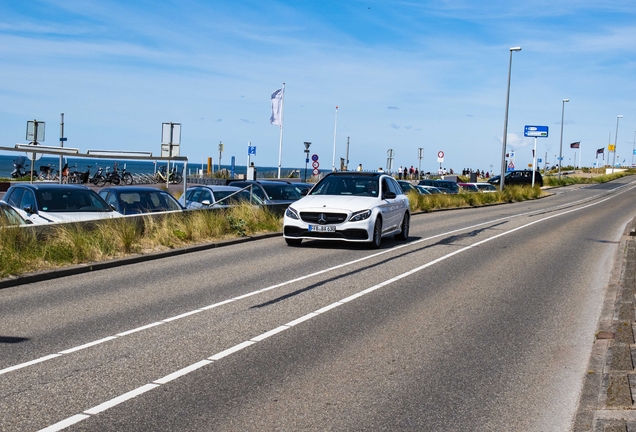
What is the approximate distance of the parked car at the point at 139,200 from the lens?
18.7 m

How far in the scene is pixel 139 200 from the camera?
750 inches

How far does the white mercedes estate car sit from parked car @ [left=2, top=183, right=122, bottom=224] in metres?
3.70

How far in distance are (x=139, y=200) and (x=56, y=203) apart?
2.85 metres

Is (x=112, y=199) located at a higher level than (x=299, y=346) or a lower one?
higher

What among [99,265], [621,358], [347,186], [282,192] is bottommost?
[99,265]

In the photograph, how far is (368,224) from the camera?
16.5m

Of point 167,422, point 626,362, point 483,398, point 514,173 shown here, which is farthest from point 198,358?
point 514,173

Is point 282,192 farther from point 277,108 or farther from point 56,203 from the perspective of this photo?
point 277,108


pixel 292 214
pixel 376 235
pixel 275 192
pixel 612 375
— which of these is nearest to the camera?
pixel 612 375

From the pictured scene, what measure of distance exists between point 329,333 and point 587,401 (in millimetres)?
3002

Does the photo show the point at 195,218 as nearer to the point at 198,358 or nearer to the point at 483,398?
the point at 198,358

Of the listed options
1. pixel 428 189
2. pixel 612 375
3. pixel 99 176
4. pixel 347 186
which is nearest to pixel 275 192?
pixel 347 186

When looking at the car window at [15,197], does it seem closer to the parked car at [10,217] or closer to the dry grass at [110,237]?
the parked car at [10,217]

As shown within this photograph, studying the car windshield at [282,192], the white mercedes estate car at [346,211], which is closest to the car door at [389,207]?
the white mercedes estate car at [346,211]
